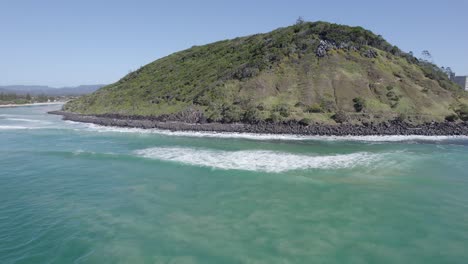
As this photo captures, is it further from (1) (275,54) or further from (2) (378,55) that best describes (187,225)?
(2) (378,55)

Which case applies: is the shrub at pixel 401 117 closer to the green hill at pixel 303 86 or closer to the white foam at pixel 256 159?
A: the green hill at pixel 303 86

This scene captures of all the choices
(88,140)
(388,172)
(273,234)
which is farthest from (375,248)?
(88,140)

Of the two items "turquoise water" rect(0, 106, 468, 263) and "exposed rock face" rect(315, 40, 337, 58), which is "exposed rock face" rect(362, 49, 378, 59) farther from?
"turquoise water" rect(0, 106, 468, 263)

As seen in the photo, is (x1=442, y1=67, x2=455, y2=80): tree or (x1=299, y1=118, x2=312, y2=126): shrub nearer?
(x1=299, y1=118, x2=312, y2=126): shrub

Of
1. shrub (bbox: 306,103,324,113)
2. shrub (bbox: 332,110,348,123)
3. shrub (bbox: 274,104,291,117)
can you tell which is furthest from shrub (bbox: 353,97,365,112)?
shrub (bbox: 274,104,291,117)

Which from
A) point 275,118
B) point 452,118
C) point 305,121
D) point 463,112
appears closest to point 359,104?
point 305,121
